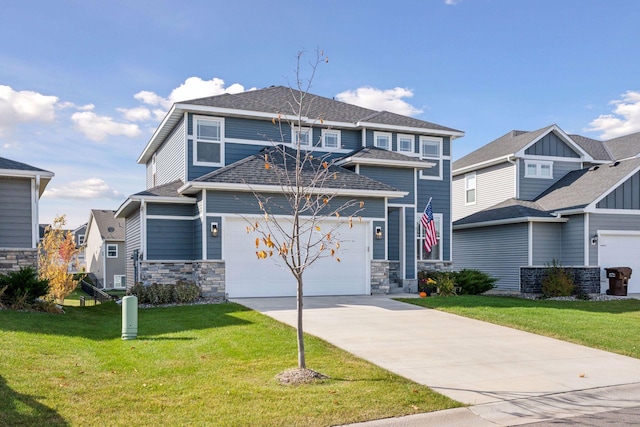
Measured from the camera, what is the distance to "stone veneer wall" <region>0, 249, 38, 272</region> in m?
16.1

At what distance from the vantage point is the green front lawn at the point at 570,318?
419 inches

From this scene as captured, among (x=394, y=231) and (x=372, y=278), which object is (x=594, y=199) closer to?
(x=394, y=231)

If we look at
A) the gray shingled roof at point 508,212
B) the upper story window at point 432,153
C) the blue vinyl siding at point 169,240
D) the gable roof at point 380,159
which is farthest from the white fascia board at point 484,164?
the blue vinyl siding at point 169,240

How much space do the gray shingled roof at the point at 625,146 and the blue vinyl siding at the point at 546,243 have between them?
8727 millimetres

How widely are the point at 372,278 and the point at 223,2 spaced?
9540mm

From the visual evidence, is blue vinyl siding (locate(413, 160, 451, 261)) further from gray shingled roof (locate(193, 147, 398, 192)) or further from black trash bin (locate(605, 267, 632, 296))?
black trash bin (locate(605, 267, 632, 296))

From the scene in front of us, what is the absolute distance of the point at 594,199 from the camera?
21.1 meters

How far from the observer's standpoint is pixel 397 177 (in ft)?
68.8

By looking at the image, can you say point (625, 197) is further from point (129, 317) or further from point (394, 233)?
point (129, 317)

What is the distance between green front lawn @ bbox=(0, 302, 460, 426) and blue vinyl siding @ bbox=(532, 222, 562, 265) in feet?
47.6

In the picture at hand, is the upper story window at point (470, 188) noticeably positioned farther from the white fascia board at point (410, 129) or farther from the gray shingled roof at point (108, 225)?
the gray shingled roof at point (108, 225)

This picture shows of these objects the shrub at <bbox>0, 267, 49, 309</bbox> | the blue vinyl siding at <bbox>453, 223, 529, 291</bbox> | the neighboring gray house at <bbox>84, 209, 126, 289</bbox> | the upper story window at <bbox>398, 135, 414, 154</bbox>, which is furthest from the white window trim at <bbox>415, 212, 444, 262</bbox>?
the neighboring gray house at <bbox>84, 209, 126, 289</bbox>

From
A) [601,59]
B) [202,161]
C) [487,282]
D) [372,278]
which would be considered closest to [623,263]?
[487,282]

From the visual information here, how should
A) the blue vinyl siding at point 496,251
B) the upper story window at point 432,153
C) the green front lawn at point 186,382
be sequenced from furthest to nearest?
1. the blue vinyl siding at point 496,251
2. the upper story window at point 432,153
3. the green front lawn at point 186,382
